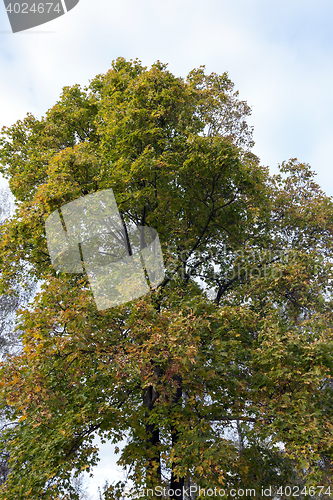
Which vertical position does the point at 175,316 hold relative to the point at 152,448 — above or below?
above

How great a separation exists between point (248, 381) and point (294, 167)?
24.5ft

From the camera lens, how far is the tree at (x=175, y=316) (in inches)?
257

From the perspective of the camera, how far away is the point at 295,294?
30.4ft

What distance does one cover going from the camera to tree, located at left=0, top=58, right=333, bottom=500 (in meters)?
6.52

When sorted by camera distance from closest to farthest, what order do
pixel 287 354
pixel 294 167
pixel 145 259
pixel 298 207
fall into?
pixel 287 354 → pixel 145 259 → pixel 298 207 → pixel 294 167

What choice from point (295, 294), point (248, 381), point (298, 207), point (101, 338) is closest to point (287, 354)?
point (248, 381)

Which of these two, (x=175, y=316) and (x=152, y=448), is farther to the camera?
(x=152, y=448)

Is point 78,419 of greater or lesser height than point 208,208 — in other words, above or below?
below

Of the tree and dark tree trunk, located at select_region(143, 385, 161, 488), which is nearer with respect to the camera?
the tree

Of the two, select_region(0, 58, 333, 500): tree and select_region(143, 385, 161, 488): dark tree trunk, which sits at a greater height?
select_region(0, 58, 333, 500): tree

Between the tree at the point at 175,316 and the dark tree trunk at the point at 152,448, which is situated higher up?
the tree at the point at 175,316

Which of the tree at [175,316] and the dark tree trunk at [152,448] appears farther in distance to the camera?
the dark tree trunk at [152,448]

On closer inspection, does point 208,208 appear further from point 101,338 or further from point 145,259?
point 101,338

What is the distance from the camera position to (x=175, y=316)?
6.80 metres
